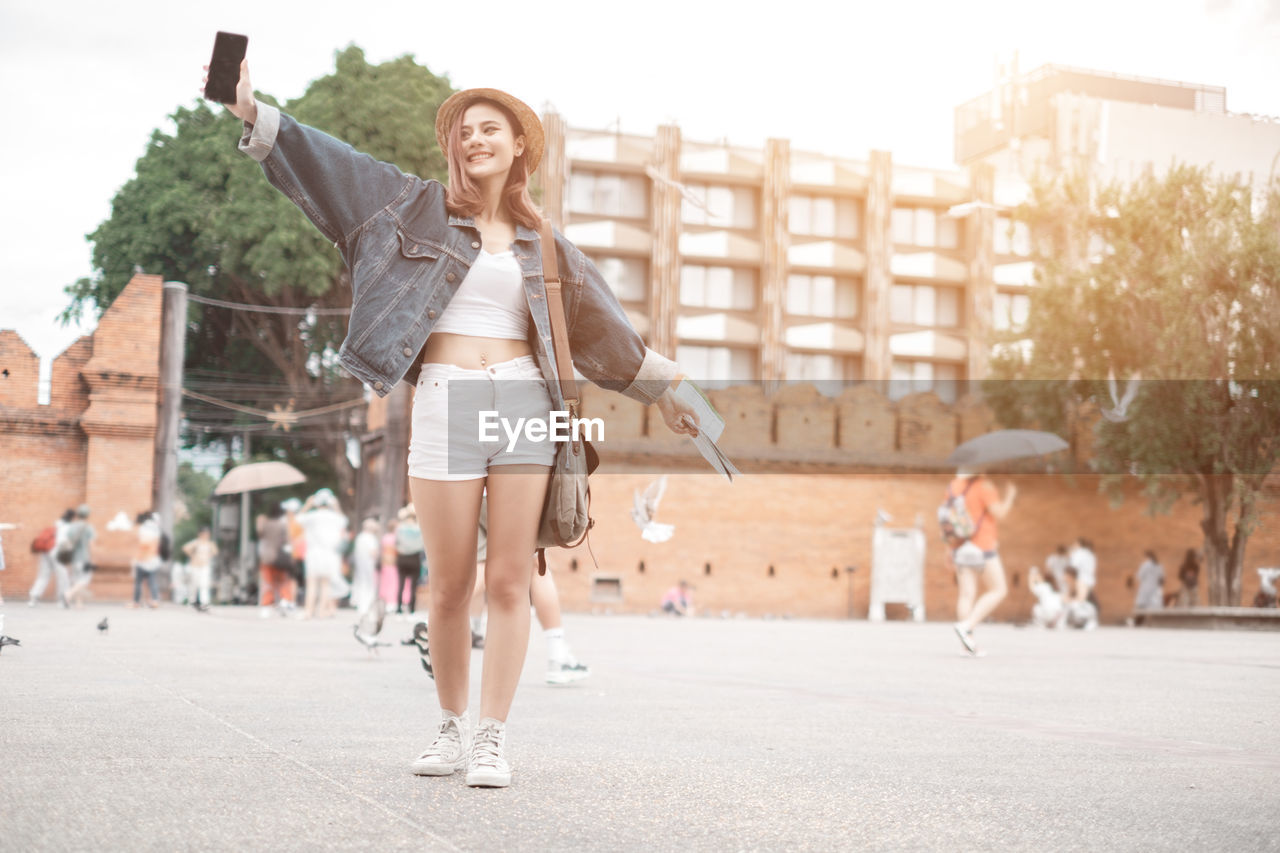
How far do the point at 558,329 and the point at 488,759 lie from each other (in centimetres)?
122

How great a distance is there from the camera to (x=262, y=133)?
13.4 ft

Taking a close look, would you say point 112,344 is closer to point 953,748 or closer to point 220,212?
point 220,212

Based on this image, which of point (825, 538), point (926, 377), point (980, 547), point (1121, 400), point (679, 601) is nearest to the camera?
point (980, 547)

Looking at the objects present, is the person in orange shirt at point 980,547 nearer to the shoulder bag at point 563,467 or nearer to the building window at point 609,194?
the shoulder bag at point 563,467

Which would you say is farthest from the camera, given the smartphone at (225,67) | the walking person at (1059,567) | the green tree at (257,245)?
the green tree at (257,245)

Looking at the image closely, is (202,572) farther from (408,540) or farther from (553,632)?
(553,632)

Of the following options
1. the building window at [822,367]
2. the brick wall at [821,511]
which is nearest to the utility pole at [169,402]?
the brick wall at [821,511]

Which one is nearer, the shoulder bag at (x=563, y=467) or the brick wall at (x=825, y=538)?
the shoulder bag at (x=563, y=467)

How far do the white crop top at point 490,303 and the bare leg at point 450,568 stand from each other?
429 millimetres

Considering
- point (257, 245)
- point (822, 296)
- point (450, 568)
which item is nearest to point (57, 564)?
point (257, 245)

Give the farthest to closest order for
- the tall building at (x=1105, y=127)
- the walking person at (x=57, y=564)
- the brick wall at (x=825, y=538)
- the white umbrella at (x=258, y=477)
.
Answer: the tall building at (x=1105, y=127)
the brick wall at (x=825, y=538)
the white umbrella at (x=258, y=477)
the walking person at (x=57, y=564)

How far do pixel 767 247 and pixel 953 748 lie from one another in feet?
166

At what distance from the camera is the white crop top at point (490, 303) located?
4270 mm

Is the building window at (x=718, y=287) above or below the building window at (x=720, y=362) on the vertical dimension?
above
